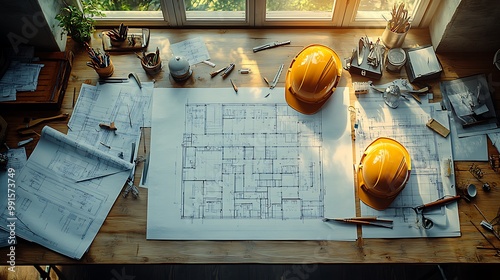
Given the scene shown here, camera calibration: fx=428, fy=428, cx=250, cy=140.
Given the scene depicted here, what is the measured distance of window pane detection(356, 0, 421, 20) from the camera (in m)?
2.74

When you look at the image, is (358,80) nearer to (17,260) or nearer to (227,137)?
(227,137)

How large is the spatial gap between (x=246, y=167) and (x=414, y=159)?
97cm

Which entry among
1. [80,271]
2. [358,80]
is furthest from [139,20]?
[80,271]

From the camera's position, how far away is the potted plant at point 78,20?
2.60m

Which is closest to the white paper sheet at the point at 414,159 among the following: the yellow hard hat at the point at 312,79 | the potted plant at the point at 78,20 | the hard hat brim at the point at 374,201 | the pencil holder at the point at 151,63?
the hard hat brim at the point at 374,201

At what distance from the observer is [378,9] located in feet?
9.20

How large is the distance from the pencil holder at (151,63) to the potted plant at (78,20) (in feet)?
1.31

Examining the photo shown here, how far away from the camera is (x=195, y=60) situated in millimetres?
2705

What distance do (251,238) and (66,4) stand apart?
1.84 metres

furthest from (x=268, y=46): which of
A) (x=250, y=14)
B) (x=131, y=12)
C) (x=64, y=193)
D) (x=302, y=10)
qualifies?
(x=64, y=193)

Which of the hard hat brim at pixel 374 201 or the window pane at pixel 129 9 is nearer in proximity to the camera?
the hard hat brim at pixel 374 201

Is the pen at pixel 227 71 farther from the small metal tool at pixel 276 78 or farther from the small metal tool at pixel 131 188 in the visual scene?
the small metal tool at pixel 131 188

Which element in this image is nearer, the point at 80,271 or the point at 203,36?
the point at 203,36

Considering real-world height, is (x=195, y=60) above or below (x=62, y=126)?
above
